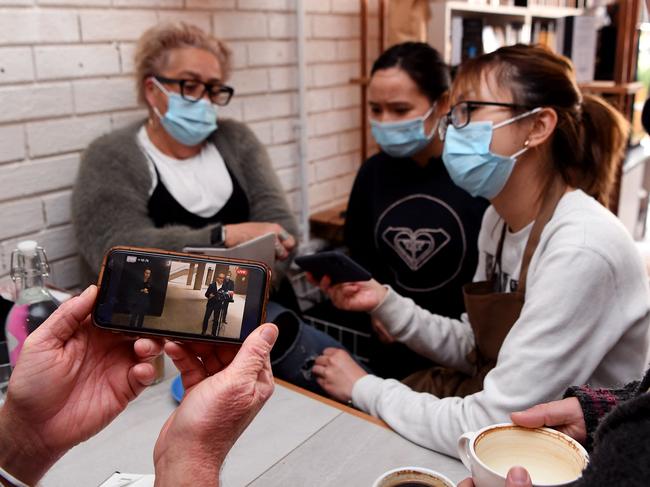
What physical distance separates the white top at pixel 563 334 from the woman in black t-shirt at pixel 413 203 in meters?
0.67

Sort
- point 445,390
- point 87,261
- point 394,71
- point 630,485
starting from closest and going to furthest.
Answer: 1. point 630,485
2. point 445,390
3. point 87,261
4. point 394,71

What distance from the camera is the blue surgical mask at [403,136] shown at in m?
1.85

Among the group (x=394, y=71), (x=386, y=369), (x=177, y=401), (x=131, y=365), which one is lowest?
(x=386, y=369)

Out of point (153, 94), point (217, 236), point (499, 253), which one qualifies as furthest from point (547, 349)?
point (153, 94)

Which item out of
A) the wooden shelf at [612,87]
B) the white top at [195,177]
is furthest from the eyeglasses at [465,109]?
the wooden shelf at [612,87]

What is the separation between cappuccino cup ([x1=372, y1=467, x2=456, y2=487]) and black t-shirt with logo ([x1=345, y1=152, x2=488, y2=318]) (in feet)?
3.41

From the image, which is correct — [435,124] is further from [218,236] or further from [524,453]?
[524,453]

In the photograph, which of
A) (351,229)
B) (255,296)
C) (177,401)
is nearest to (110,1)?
(351,229)

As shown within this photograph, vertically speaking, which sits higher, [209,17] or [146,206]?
[209,17]

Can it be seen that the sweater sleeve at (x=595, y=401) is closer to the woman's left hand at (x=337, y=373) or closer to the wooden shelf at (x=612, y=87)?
the woman's left hand at (x=337, y=373)

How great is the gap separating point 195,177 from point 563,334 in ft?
4.15

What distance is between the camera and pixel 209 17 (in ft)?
6.91

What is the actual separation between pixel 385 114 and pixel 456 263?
0.52m

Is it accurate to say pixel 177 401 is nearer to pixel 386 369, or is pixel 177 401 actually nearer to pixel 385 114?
pixel 386 369
